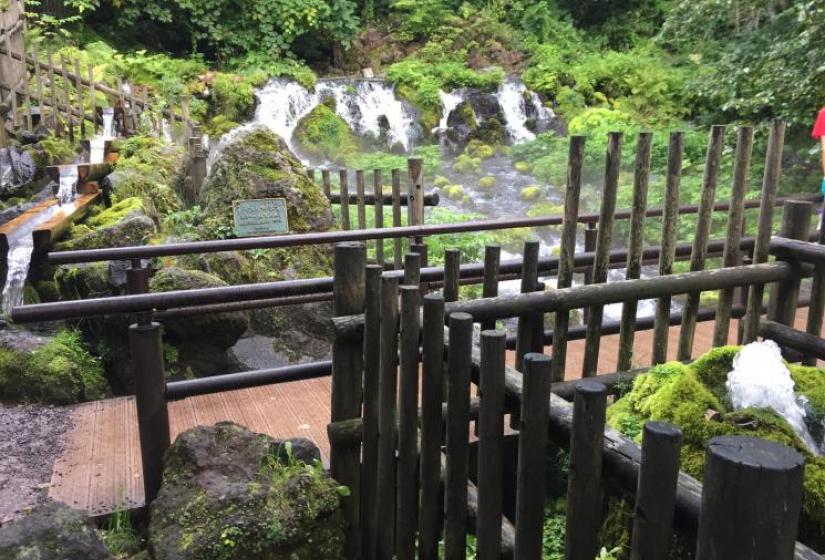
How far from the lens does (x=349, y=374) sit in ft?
8.88

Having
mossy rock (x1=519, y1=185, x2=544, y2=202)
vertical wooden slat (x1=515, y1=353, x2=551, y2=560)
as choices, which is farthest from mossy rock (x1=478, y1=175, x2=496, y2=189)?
vertical wooden slat (x1=515, y1=353, x2=551, y2=560)

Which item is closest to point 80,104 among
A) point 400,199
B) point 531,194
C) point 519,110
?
point 400,199

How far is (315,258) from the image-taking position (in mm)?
6391

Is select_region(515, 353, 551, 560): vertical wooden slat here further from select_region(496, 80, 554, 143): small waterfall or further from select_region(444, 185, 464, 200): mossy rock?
select_region(496, 80, 554, 143): small waterfall

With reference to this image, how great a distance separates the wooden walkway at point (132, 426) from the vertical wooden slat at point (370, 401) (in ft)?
2.00

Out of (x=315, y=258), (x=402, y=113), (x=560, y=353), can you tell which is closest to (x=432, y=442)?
(x=560, y=353)

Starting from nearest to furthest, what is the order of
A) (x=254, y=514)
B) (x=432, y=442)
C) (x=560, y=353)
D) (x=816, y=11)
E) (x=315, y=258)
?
(x=432, y=442)
(x=254, y=514)
(x=560, y=353)
(x=315, y=258)
(x=816, y=11)

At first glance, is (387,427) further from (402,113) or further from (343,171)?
(402,113)

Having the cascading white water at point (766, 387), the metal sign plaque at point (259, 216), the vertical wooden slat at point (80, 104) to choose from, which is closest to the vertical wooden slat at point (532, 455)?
the cascading white water at point (766, 387)

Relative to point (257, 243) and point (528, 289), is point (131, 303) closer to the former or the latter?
point (257, 243)

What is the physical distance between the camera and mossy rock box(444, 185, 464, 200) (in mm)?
13312

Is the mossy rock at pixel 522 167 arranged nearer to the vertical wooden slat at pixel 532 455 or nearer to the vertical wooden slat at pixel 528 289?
the vertical wooden slat at pixel 528 289

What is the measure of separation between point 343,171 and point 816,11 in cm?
659

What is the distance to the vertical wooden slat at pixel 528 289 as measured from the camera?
307 cm
